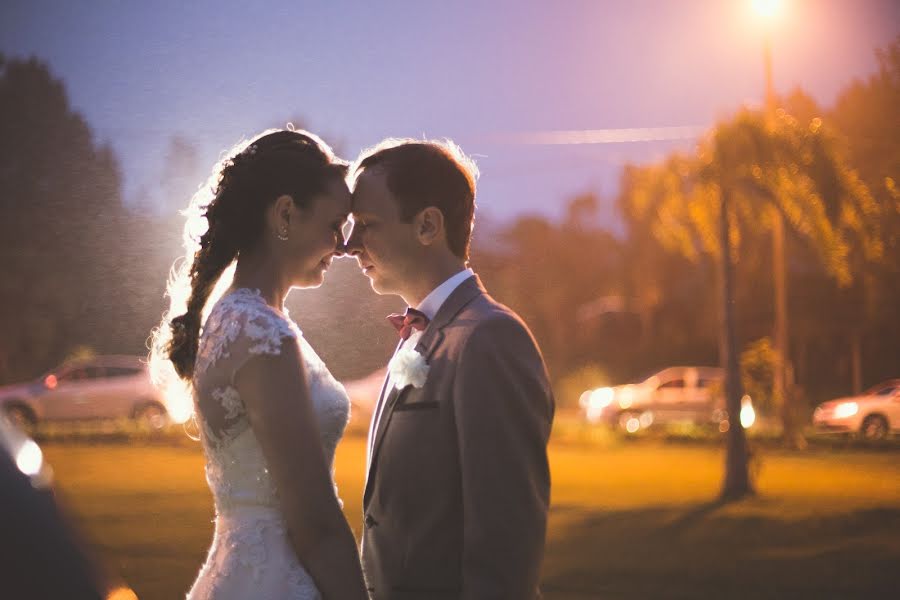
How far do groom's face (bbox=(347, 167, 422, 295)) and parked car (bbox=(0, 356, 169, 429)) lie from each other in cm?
2577

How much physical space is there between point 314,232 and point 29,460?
1.65m

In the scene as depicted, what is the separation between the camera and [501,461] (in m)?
2.65

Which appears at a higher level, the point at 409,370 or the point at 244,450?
the point at 409,370

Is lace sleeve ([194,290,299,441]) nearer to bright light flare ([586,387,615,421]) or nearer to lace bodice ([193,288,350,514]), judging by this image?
lace bodice ([193,288,350,514])

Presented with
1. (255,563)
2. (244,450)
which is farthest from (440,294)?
(255,563)

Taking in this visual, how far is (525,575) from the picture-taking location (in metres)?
2.67

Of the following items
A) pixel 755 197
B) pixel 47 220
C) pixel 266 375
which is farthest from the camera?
pixel 47 220

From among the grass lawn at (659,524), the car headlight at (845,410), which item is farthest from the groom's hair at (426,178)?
the car headlight at (845,410)

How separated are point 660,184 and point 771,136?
1976 millimetres

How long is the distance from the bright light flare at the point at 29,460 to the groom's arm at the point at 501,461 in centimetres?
149

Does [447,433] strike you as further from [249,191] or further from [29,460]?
[29,460]

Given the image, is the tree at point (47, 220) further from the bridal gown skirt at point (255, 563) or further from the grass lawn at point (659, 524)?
the bridal gown skirt at point (255, 563)

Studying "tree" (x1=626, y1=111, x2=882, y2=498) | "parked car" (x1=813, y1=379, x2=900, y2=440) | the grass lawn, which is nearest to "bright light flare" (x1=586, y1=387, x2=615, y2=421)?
"parked car" (x1=813, y1=379, x2=900, y2=440)

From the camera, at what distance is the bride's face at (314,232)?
2.83 metres
